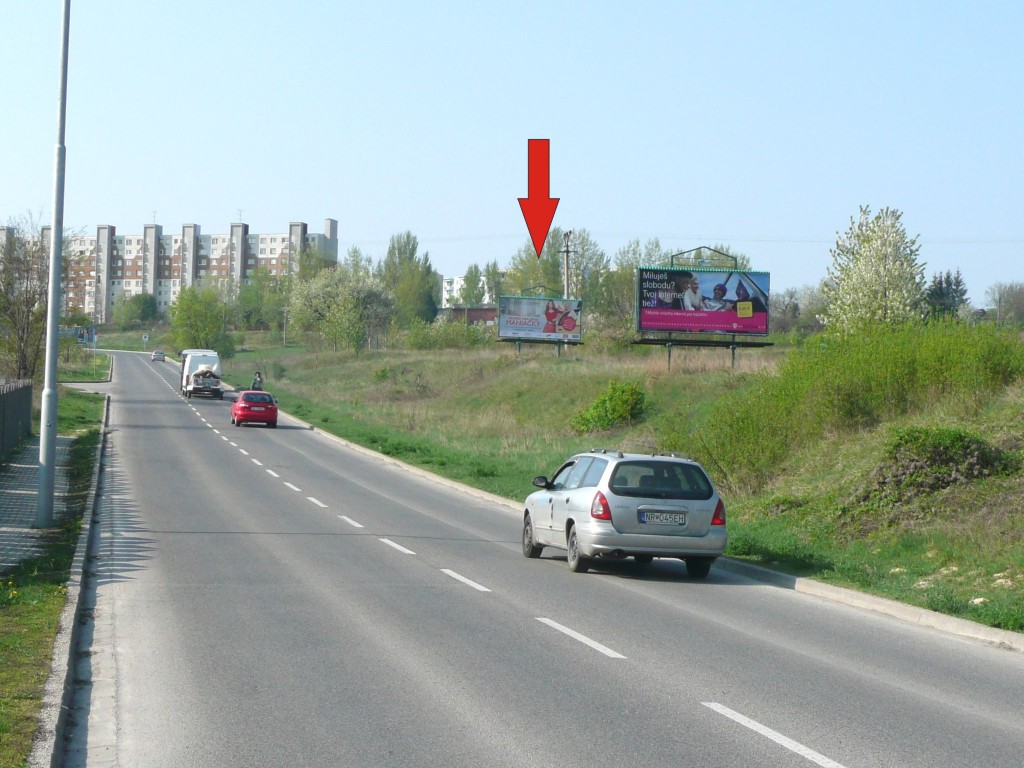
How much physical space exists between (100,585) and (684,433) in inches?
531

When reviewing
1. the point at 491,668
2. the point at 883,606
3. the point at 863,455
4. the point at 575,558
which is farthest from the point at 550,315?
the point at 491,668

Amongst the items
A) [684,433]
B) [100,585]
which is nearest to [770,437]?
[684,433]

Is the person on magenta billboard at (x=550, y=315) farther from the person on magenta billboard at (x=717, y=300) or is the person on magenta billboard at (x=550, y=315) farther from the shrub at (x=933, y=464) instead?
the shrub at (x=933, y=464)

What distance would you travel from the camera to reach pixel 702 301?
49000mm

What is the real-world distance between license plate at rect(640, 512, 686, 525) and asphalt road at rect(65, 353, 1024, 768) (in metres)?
0.78

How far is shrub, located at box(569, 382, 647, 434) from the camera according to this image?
44.8m

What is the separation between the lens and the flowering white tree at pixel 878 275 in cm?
6525

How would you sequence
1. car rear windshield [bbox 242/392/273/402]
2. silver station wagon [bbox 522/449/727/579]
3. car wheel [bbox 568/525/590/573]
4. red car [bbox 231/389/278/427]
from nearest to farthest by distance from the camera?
silver station wagon [bbox 522/449/727/579]
car wheel [bbox 568/525/590/573]
red car [bbox 231/389/278/427]
car rear windshield [bbox 242/392/273/402]

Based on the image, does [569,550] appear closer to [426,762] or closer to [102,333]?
[426,762]

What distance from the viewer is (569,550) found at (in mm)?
14891

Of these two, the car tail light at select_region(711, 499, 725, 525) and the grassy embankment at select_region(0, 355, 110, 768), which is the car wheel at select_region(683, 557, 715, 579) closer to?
the car tail light at select_region(711, 499, 725, 525)

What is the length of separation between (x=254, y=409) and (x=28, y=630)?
41874 mm

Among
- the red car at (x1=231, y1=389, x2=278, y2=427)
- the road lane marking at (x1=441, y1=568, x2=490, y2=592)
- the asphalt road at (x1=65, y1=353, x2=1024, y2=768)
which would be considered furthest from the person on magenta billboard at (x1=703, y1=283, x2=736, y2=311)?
the road lane marking at (x1=441, y1=568, x2=490, y2=592)

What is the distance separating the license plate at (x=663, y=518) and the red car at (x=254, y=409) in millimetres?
38545
